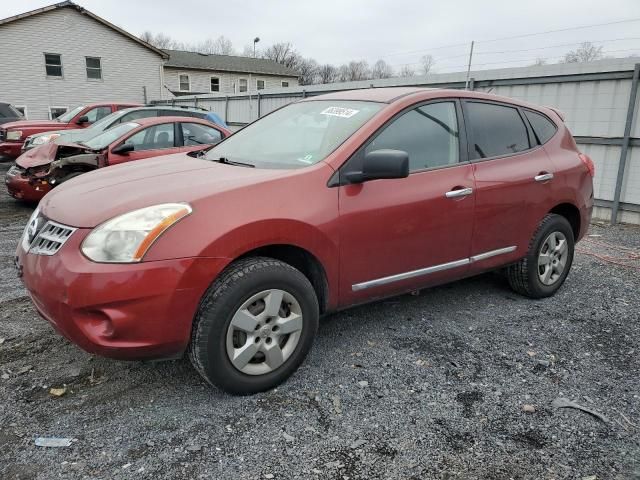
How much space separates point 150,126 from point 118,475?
20.7 feet

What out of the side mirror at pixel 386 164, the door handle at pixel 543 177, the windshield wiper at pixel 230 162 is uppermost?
the side mirror at pixel 386 164

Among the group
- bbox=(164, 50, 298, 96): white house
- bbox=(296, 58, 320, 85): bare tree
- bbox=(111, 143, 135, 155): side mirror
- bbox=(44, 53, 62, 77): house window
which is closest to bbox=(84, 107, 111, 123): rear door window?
bbox=(111, 143, 135, 155): side mirror

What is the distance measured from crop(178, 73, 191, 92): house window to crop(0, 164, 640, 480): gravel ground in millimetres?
35850

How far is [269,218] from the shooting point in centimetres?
267

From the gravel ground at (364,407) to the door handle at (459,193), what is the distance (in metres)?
1.04

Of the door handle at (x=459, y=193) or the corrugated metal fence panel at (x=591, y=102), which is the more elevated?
the corrugated metal fence panel at (x=591, y=102)

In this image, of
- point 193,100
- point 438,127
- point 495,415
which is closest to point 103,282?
point 495,415

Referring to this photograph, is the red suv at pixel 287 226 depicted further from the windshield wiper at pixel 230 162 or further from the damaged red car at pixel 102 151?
the damaged red car at pixel 102 151

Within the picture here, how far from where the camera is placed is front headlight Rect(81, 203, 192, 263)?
2.36m

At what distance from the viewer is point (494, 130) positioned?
3926mm

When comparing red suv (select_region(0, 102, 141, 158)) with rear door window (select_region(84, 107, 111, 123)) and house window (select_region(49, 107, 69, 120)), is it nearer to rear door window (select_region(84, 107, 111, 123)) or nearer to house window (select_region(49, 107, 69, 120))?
rear door window (select_region(84, 107, 111, 123))

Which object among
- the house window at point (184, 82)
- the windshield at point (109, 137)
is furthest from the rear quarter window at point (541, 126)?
the house window at point (184, 82)

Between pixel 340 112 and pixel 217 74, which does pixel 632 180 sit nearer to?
pixel 340 112

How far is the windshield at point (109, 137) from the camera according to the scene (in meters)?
7.33
